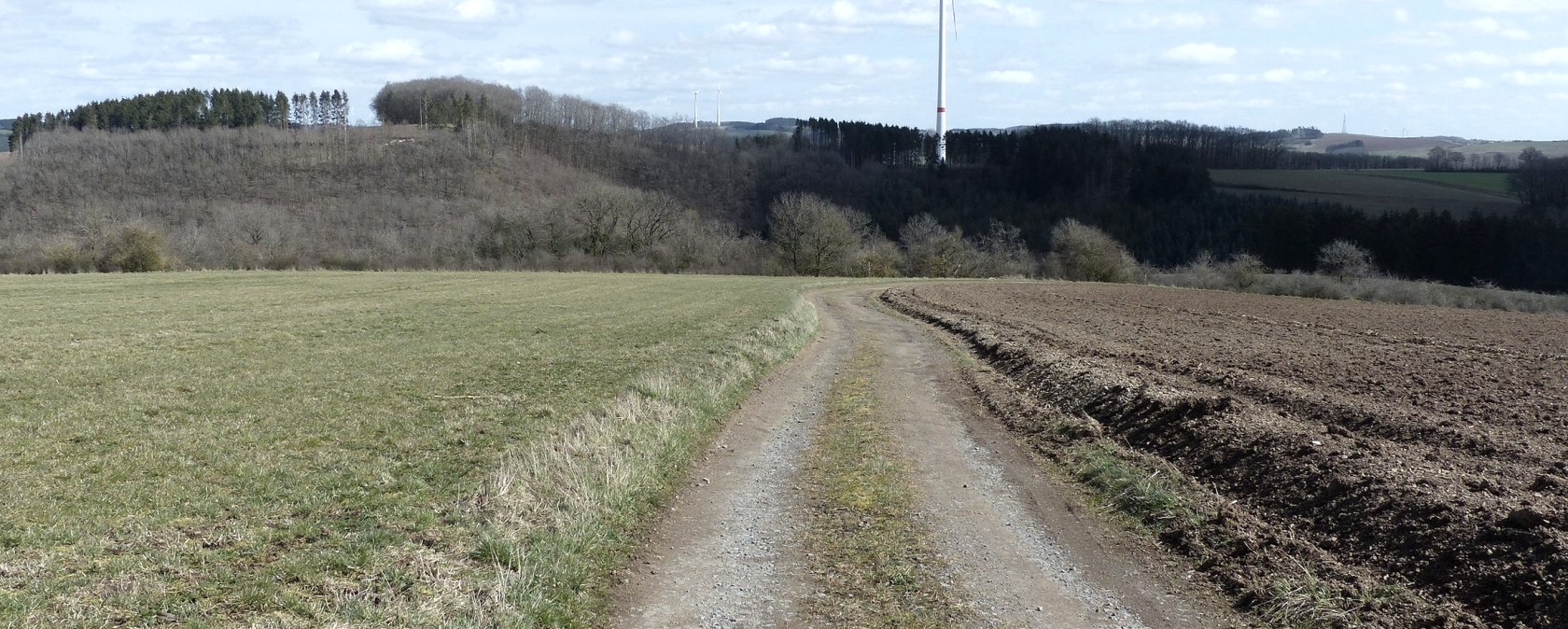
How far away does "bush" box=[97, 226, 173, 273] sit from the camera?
70.2 m

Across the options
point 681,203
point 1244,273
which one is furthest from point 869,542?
point 681,203

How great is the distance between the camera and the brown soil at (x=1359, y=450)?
808cm

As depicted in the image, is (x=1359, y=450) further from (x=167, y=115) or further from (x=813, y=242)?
(x=167, y=115)

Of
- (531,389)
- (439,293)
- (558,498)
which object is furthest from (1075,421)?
(439,293)

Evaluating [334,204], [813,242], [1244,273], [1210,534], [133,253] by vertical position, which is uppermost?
[334,204]

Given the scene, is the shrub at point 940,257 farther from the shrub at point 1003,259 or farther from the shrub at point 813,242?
the shrub at point 813,242

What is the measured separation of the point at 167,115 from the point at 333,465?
590 feet

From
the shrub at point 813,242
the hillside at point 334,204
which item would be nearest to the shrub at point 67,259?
the hillside at point 334,204

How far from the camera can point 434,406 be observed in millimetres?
16531

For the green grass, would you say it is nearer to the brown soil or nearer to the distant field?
the distant field

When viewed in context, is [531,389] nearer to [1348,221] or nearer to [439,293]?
[439,293]

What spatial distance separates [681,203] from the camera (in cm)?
14775

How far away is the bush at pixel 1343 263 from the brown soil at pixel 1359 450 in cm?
6441

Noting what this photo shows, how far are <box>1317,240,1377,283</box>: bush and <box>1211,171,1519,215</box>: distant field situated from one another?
36.4m
